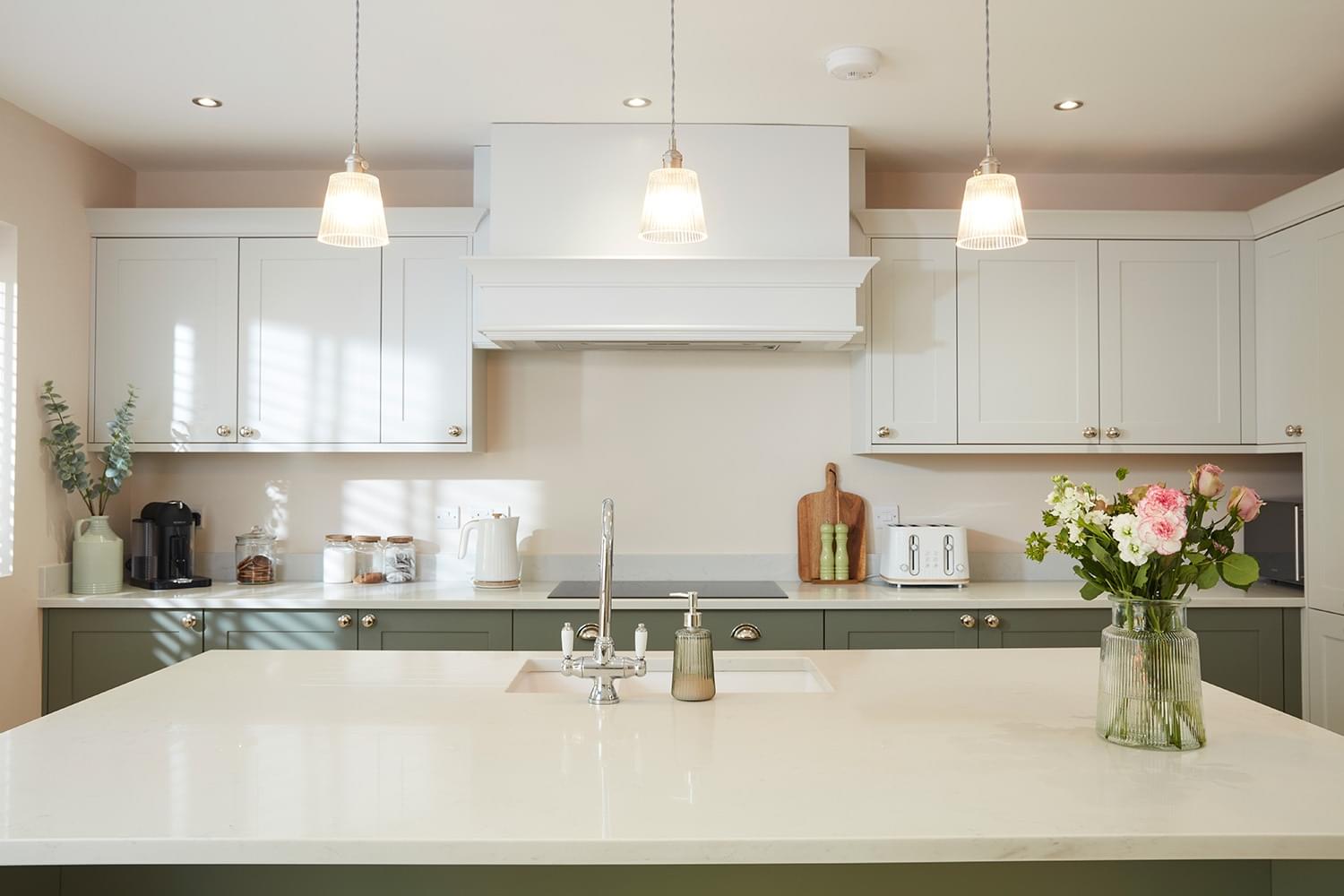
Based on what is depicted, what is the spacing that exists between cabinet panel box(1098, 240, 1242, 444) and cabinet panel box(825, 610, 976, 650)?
3.12ft

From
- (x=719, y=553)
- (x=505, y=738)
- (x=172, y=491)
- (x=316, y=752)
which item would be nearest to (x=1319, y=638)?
(x=719, y=553)

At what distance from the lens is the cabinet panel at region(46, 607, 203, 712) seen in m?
3.32

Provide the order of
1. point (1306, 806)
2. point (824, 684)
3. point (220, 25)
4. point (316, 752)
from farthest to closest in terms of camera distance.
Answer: point (220, 25)
point (824, 684)
point (316, 752)
point (1306, 806)

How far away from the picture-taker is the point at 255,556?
374 cm

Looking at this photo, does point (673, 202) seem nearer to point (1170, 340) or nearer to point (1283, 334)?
point (1170, 340)

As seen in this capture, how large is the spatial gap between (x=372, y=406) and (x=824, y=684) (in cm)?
215

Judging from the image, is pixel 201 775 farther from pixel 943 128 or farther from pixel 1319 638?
pixel 1319 638

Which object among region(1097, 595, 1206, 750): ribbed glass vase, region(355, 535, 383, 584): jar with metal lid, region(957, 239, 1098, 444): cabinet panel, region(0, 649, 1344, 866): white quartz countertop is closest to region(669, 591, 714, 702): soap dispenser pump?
region(0, 649, 1344, 866): white quartz countertop

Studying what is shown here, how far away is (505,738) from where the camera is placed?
1.64 m

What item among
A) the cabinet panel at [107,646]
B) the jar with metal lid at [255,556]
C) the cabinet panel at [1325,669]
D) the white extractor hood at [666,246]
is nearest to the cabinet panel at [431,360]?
the white extractor hood at [666,246]

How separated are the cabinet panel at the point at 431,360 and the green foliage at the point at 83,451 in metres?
0.90

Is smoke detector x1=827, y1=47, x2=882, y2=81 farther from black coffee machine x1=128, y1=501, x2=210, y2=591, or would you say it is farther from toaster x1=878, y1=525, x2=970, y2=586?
black coffee machine x1=128, y1=501, x2=210, y2=591

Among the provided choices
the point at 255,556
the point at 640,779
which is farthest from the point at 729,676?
the point at 255,556

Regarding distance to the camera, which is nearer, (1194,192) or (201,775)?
(201,775)
